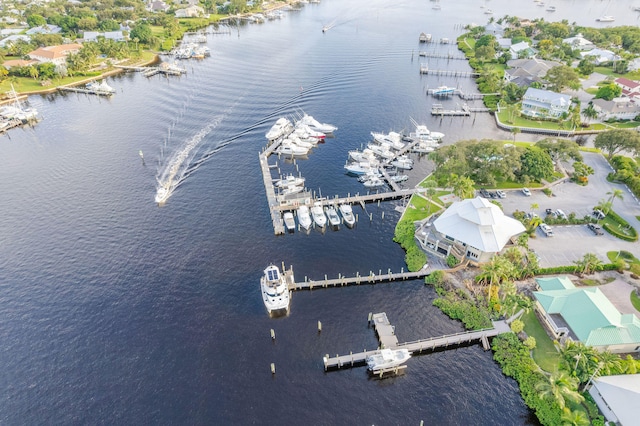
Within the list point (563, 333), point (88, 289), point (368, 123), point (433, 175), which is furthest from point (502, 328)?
point (368, 123)

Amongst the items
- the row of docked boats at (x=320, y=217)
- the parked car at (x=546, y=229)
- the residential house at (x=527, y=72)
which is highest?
the residential house at (x=527, y=72)

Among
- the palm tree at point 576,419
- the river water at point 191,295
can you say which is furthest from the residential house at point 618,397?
the river water at point 191,295

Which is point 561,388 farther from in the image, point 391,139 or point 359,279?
point 391,139

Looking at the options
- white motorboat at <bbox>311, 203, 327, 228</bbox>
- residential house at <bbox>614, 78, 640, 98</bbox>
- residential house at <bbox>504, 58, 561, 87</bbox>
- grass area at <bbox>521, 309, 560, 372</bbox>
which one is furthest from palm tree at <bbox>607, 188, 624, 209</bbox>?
residential house at <bbox>614, 78, 640, 98</bbox>

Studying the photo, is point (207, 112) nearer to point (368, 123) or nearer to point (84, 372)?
point (368, 123)

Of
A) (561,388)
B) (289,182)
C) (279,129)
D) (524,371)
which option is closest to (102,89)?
(279,129)

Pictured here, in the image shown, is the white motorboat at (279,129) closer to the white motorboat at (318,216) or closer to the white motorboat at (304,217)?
the white motorboat at (304,217)
